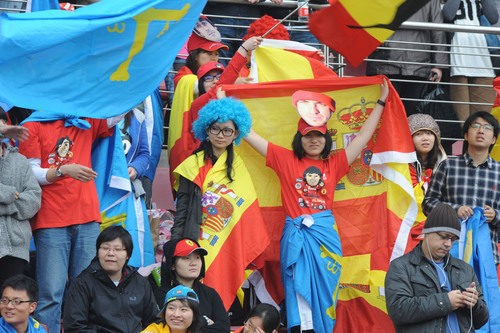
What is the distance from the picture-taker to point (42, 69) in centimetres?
607

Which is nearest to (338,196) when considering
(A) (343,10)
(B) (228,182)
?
(B) (228,182)

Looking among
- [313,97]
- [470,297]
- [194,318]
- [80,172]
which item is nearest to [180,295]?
[194,318]

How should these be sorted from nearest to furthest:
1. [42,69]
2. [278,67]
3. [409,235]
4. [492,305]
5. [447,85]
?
[42,69], [492,305], [409,235], [278,67], [447,85]

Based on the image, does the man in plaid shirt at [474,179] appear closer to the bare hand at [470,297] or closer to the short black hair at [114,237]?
the bare hand at [470,297]

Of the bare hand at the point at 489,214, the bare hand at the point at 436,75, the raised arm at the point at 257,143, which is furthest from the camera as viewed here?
the bare hand at the point at 436,75

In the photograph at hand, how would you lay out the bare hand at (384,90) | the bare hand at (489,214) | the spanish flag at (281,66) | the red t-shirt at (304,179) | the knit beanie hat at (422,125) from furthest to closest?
the spanish flag at (281,66), the knit beanie hat at (422,125), the bare hand at (384,90), the red t-shirt at (304,179), the bare hand at (489,214)

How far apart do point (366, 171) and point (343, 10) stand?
144cm

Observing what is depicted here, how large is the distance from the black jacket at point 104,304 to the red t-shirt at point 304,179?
1535 millimetres

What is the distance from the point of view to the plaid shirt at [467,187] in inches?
285

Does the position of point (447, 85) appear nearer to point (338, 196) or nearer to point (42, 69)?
point (338, 196)

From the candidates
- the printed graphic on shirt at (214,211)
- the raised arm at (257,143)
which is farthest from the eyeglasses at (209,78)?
the printed graphic on shirt at (214,211)

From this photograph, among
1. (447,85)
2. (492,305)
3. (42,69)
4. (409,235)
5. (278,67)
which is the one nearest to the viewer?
(42,69)

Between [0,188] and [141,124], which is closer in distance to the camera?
[0,188]

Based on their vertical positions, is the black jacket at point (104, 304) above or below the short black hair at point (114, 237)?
below
